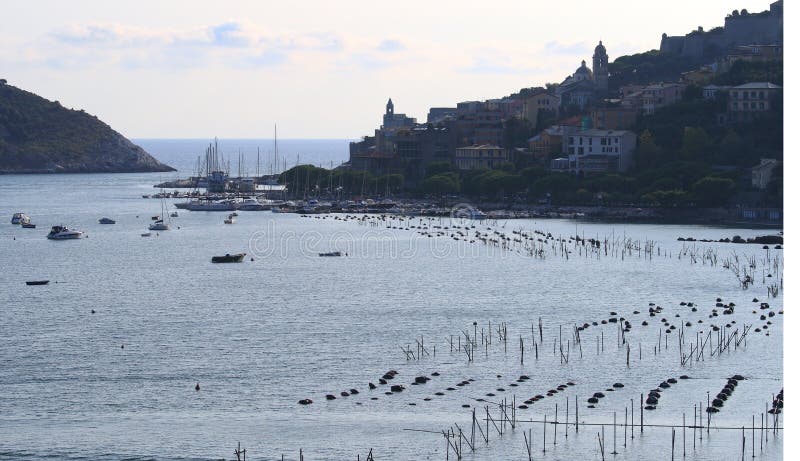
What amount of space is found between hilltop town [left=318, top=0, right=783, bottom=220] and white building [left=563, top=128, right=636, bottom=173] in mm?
106

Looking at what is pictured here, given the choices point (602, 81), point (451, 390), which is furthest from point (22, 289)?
point (602, 81)

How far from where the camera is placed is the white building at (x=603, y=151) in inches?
5300

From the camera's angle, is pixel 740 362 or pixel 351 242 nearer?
pixel 740 362

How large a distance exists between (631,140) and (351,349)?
88.0 m

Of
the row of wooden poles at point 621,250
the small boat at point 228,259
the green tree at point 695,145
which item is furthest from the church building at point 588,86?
the small boat at point 228,259

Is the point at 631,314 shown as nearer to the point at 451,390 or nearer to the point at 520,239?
the point at 451,390

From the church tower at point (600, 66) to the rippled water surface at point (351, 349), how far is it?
71913mm

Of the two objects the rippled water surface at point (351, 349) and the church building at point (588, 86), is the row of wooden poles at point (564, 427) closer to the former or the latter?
the rippled water surface at point (351, 349)

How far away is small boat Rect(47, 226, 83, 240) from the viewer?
4284 inches

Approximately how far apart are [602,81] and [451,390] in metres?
130

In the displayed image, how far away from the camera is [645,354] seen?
51.5 meters

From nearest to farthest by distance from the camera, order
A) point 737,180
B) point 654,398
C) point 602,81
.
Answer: point 654,398
point 737,180
point 602,81

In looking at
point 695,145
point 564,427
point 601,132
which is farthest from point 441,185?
point 564,427

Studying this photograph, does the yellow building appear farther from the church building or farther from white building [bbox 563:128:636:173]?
white building [bbox 563:128:636:173]
